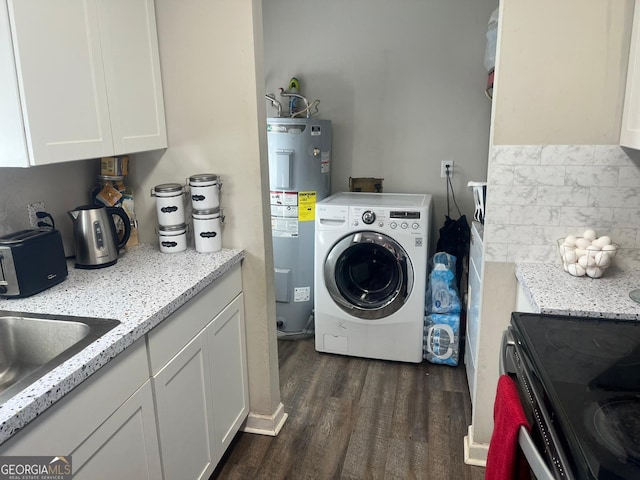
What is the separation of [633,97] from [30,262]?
1993mm

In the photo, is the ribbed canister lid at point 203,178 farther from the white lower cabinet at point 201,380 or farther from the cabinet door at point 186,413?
the cabinet door at point 186,413

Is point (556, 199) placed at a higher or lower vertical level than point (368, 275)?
higher

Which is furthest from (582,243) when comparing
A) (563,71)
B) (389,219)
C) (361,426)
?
(361,426)

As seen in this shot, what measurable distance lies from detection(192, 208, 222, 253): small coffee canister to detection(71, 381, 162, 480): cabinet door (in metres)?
0.71

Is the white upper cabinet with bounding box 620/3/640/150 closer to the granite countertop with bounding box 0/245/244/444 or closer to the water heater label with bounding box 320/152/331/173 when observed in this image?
the granite countertop with bounding box 0/245/244/444

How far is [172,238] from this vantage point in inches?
80.1

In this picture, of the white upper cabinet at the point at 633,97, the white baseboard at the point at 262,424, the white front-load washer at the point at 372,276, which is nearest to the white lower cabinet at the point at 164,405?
the white baseboard at the point at 262,424

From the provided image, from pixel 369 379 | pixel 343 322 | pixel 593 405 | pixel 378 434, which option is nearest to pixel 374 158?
pixel 343 322

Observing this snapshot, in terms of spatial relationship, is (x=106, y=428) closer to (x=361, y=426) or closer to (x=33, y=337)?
(x=33, y=337)

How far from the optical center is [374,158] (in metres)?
3.45

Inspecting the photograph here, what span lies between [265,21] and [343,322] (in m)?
2.16

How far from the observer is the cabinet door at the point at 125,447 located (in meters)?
1.18

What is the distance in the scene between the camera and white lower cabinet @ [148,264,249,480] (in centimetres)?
155

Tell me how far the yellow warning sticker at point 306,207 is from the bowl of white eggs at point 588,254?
167 centimetres
